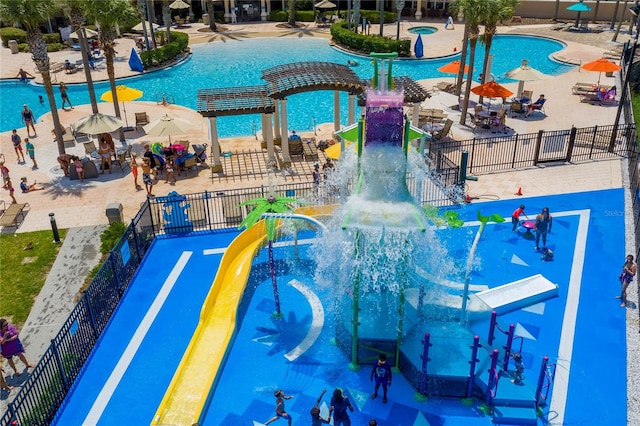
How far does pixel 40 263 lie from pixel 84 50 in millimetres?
12767

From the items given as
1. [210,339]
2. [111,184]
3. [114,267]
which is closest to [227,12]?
[111,184]

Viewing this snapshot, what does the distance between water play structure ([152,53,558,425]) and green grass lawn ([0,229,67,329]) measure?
6006 mm

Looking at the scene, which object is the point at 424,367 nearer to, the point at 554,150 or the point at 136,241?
the point at 136,241

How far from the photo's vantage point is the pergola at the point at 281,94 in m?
24.7

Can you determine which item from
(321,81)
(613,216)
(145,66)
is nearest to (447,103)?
(321,81)

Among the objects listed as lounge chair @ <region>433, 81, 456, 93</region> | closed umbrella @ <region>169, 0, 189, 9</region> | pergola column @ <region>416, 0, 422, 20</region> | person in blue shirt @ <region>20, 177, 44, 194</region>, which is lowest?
person in blue shirt @ <region>20, 177, 44, 194</region>

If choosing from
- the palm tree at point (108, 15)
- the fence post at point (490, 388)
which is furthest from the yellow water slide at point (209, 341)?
the palm tree at point (108, 15)

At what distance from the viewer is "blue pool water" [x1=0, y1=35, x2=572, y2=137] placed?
113 feet

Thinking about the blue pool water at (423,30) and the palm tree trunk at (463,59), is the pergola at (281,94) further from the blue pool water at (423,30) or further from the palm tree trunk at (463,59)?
the blue pool water at (423,30)

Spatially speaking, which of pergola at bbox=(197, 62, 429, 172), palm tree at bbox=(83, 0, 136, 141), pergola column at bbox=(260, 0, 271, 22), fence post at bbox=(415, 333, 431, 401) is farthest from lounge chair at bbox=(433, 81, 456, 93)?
pergola column at bbox=(260, 0, 271, 22)

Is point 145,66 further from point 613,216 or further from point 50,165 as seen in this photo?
point 613,216

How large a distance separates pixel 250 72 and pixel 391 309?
3144 centimetres

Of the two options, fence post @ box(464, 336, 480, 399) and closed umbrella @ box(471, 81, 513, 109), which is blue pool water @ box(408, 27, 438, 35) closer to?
closed umbrella @ box(471, 81, 513, 109)

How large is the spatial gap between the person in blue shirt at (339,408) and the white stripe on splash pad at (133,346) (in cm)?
573
